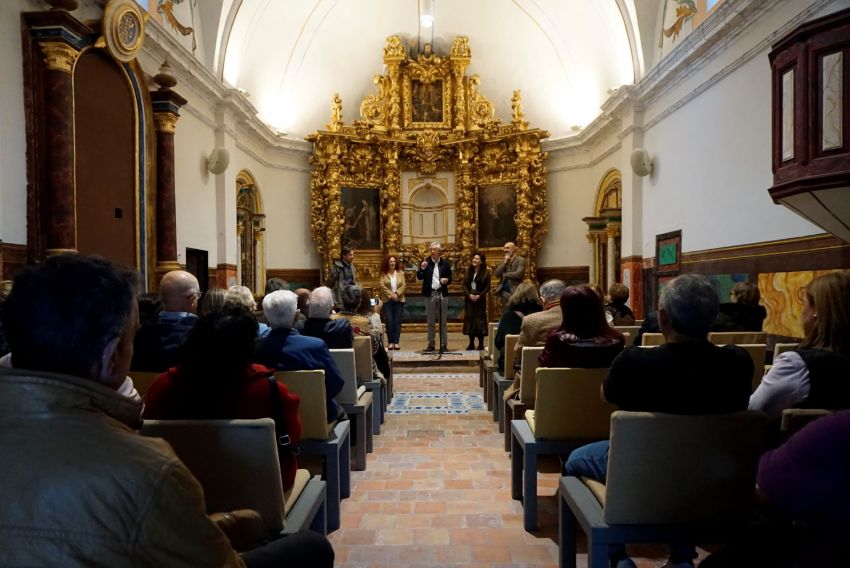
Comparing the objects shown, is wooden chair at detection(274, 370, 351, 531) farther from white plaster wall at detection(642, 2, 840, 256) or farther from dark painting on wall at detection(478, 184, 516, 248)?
dark painting on wall at detection(478, 184, 516, 248)

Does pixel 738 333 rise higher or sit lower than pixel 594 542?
higher

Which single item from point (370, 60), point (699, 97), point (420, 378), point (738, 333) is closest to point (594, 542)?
point (738, 333)

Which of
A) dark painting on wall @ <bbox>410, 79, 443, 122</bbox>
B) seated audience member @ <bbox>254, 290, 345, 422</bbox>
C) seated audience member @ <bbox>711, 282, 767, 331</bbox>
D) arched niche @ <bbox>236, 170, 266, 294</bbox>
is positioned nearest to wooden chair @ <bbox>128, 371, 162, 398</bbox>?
seated audience member @ <bbox>254, 290, 345, 422</bbox>

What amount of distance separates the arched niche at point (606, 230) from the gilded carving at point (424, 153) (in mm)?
1170

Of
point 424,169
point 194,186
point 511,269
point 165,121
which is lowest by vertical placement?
point 511,269

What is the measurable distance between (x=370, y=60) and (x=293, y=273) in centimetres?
507

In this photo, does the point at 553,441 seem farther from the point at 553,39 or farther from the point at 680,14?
the point at 553,39

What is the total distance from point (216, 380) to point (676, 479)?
158 centimetres

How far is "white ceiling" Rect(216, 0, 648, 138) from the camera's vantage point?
1123 centimetres

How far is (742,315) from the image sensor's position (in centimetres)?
413

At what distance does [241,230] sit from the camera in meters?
11.7

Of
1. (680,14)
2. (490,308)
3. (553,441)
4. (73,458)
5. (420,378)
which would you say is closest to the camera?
(73,458)

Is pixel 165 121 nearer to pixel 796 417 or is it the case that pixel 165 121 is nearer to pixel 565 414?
pixel 565 414

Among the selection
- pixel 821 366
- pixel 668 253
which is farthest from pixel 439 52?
pixel 821 366
